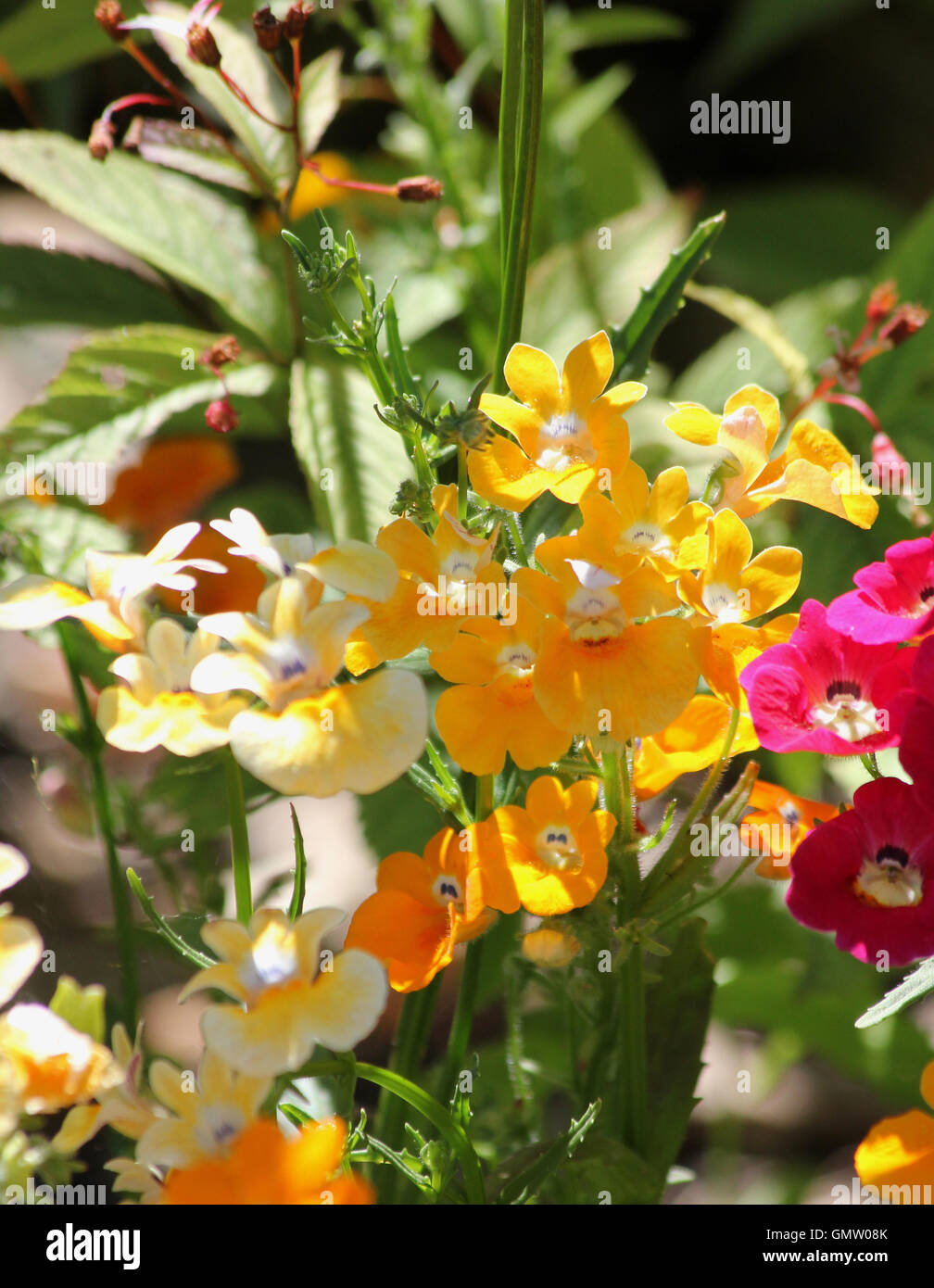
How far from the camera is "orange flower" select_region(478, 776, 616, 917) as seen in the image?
423 millimetres

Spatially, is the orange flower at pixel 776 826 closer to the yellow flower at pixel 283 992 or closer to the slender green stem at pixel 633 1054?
the slender green stem at pixel 633 1054

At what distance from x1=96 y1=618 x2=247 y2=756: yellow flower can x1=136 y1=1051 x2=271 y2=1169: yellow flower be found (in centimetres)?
11

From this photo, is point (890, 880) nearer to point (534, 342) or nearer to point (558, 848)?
point (558, 848)

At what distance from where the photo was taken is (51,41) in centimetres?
86

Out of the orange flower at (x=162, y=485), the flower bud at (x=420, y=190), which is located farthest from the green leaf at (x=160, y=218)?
the flower bud at (x=420, y=190)

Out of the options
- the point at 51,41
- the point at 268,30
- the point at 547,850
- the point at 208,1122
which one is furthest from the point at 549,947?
the point at 51,41

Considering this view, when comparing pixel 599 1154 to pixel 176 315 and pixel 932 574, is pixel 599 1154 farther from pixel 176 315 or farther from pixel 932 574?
pixel 176 315

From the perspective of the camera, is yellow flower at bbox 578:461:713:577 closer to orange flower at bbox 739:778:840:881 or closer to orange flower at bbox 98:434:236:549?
orange flower at bbox 739:778:840:881

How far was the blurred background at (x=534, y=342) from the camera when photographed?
762 mm

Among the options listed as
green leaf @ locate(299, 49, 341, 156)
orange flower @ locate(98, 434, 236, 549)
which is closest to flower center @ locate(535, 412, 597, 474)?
green leaf @ locate(299, 49, 341, 156)

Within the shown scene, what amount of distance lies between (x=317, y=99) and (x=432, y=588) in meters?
0.42

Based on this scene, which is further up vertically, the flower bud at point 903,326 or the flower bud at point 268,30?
the flower bud at point 268,30

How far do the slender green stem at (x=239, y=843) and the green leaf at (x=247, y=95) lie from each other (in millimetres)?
381
